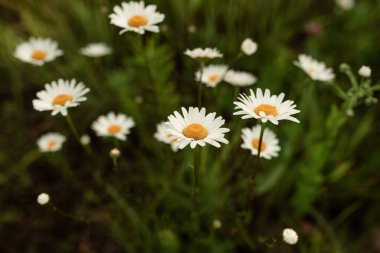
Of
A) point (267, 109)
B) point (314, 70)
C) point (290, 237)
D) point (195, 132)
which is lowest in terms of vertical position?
point (290, 237)

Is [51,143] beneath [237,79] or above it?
beneath

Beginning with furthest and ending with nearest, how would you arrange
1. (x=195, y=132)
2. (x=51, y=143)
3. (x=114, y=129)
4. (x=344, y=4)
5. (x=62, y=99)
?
(x=344, y=4)
(x=51, y=143)
(x=114, y=129)
(x=62, y=99)
(x=195, y=132)

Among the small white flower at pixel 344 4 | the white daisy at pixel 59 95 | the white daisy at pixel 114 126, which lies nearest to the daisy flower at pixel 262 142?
the white daisy at pixel 114 126

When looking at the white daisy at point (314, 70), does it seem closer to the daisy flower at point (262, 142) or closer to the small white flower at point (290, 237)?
the daisy flower at point (262, 142)

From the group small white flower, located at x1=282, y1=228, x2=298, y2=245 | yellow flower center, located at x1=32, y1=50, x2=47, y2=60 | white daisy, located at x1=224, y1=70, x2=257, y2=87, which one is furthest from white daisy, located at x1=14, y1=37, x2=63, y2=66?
small white flower, located at x1=282, y1=228, x2=298, y2=245

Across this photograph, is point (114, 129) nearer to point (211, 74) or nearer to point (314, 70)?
point (211, 74)

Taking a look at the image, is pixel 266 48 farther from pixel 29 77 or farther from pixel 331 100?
pixel 29 77

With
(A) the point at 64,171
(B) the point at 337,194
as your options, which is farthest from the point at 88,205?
(B) the point at 337,194

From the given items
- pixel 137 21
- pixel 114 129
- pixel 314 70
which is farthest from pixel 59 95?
pixel 314 70

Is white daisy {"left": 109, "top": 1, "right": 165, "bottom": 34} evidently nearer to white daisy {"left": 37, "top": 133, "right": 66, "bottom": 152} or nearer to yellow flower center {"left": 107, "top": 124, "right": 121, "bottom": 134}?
yellow flower center {"left": 107, "top": 124, "right": 121, "bottom": 134}
